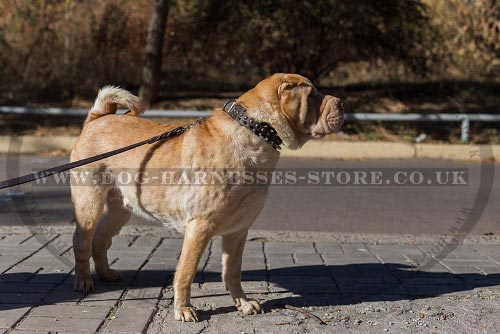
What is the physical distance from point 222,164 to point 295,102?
626 millimetres

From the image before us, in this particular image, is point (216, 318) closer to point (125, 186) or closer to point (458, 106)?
point (125, 186)

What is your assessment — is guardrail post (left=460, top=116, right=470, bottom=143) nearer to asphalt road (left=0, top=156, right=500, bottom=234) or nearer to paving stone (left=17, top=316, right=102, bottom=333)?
asphalt road (left=0, top=156, right=500, bottom=234)

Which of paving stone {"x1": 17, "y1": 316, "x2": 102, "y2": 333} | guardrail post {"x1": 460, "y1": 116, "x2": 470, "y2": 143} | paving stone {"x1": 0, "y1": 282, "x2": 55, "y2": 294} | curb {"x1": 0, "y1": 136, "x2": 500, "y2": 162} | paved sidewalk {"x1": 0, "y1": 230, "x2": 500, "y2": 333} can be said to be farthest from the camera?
guardrail post {"x1": 460, "y1": 116, "x2": 470, "y2": 143}

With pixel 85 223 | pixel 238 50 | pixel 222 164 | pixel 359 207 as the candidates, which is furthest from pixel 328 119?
pixel 238 50

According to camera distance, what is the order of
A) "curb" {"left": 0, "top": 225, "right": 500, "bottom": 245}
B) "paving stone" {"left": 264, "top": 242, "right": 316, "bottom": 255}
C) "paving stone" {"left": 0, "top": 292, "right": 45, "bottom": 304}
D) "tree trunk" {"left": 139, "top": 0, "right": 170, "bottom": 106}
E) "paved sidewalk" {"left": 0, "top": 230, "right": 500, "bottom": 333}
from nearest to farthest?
"paved sidewalk" {"left": 0, "top": 230, "right": 500, "bottom": 333} → "paving stone" {"left": 0, "top": 292, "right": 45, "bottom": 304} → "paving stone" {"left": 264, "top": 242, "right": 316, "bottom": 255} → "curb" {"left": 0, "top": 225, "right": 500, "bottom": 245} → "tree trunk" {"left": 139, "top": 0, "right": 170, "bottom": 106}

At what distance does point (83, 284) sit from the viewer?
5051mm

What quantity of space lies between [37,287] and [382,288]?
2.63 m

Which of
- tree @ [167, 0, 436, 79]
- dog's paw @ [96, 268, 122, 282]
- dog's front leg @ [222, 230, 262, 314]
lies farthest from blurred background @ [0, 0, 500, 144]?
dog's front leg @ [222, 230, 262, 314]

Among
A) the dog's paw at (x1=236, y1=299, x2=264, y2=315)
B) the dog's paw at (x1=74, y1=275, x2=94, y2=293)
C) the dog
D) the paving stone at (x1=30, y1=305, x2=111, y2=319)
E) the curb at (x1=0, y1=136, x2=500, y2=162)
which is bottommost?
the curb at (x1=0, y1=136, x2=500, y2=162)

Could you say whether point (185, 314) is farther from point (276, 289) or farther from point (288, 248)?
point (288, 248)

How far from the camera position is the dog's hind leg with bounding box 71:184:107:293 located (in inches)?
195

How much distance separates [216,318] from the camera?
4.54 metres

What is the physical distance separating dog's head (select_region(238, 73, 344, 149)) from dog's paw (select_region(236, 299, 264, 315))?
1.11m

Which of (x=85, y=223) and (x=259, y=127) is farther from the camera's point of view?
(x=85, y=223)
